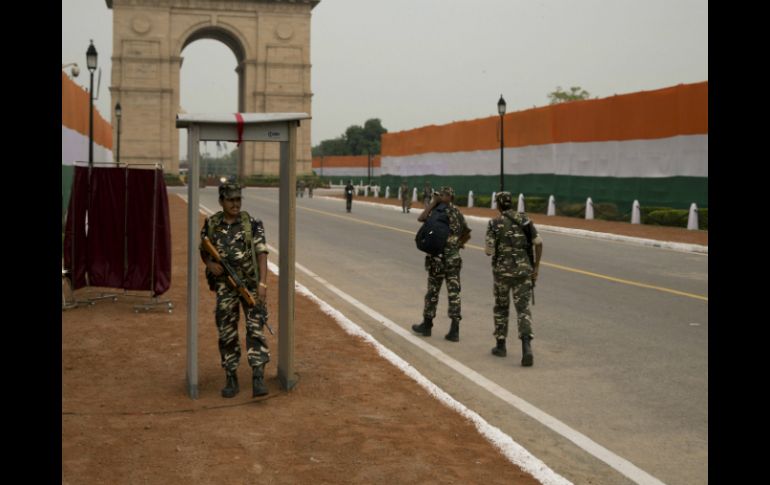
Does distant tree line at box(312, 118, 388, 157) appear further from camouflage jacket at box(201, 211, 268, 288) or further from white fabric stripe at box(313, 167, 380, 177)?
camouflage jacket at box(201, 211, 268, 288)

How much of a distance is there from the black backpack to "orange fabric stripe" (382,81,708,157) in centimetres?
2287

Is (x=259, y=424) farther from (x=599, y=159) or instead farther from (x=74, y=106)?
(x=599, y=159)

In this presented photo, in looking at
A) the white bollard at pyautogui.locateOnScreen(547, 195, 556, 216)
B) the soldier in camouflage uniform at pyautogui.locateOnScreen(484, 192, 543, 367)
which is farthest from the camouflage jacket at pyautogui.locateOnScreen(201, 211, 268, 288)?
the white bollard at pyautogui.locateOnScreen(547, 195, 556, 216)

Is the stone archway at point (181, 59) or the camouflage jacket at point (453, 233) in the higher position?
the stone archway at point (181, 59)

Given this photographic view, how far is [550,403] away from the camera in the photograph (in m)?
7.32

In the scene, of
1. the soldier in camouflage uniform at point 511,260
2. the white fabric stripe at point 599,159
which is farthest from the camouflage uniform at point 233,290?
the white fabric stripe at point 599,159

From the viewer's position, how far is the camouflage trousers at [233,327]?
287 inches

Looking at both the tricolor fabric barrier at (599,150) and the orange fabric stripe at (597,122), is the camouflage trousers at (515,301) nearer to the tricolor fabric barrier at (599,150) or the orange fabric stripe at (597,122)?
the tricolor fabric barrier at (599,150)

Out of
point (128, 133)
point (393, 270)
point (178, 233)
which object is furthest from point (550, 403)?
point (128, 133)

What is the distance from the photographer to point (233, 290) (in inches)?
287

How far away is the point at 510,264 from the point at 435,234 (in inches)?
44.6

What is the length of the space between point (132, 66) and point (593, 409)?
71.7 m

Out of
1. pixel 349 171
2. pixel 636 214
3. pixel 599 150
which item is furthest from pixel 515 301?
pixel 349 171

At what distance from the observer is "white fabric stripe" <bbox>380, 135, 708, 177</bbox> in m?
30.8
